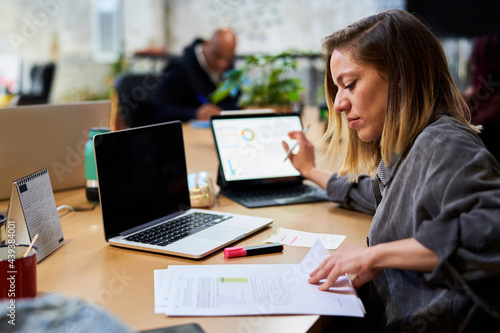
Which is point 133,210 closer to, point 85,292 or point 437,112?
point 85,292

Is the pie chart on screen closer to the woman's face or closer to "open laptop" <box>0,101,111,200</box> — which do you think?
→ "open laptop" <box>0,101,111,200</box>

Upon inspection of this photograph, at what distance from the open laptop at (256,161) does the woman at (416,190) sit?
505 millimetres

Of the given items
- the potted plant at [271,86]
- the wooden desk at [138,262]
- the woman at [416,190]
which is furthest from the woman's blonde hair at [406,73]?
the potted plant at [271,86]

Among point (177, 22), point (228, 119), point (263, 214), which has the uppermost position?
point (177, 22)

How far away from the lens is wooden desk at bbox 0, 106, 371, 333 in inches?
31.8

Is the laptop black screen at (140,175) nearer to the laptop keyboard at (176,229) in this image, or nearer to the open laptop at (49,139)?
the laptop keyboard at (176,229)

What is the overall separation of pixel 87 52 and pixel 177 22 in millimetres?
1294

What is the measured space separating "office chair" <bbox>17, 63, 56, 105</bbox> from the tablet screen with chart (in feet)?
13.9

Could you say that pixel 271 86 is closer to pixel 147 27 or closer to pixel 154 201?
pixel 154 201

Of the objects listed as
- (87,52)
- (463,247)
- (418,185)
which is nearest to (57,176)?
(418,185)

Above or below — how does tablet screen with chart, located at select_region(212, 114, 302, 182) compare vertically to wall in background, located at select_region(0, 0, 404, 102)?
below

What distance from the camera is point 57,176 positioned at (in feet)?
5.21

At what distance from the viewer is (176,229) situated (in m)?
1.22

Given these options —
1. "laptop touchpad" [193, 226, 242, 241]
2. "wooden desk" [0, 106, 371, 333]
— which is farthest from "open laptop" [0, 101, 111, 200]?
"laptop touchpad" [193, 226, 242, 241]
